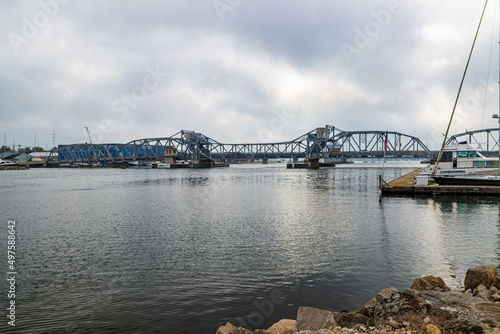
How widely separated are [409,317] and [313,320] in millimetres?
2227

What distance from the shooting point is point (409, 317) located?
8406 mm

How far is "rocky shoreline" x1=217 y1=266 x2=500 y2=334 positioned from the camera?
7734 millimetres

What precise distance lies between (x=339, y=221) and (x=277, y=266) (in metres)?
13.5

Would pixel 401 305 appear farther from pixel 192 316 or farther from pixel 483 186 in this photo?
pixel 483 186

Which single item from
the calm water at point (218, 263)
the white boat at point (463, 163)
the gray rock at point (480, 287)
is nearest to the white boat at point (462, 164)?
the white boat at point (463, 163)

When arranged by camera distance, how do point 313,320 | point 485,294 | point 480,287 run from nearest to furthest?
1. point 313,320
2. point 485,294
3. point 480,287

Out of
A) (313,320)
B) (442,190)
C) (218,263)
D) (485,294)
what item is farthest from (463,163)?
(313,320)

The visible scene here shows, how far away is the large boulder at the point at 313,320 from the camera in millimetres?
8727

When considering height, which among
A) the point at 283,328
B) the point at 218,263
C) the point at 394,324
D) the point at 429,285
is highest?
the point at 394,324

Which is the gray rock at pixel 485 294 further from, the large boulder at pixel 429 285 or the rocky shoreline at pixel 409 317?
the large boulder at pixel 429 285

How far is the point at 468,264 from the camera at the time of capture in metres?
15.9

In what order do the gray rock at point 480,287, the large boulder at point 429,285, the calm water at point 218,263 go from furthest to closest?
the calm water at point 218,263
the large boulder at point 429,285
the gray rock at point 480,287

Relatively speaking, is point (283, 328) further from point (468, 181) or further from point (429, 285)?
point (468, 181)

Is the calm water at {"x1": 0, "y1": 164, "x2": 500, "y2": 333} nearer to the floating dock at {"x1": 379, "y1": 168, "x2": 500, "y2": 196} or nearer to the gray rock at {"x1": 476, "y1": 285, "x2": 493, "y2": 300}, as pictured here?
the gray rock at {"x1": 476, "y1": 285, "x2": 493, "y2": 300}
